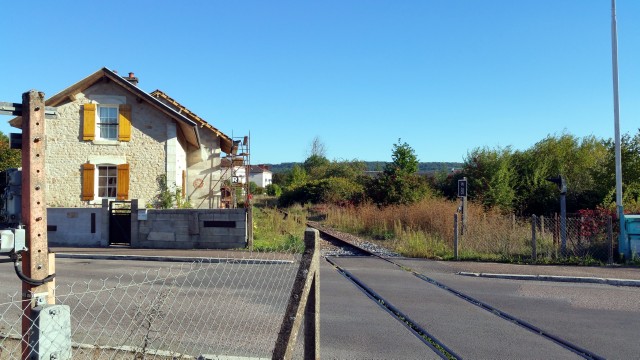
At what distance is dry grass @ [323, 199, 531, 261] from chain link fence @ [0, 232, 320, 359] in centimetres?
702

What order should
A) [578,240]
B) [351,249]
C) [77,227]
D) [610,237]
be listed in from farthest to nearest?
1. [77,227]
2. [351,249]
3. [578,240]
4. [610,237]

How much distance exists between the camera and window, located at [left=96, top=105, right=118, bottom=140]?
23.0 metres

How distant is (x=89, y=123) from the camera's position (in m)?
22.6

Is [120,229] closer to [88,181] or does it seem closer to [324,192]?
[88,181]

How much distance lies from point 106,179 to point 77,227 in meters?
4.68

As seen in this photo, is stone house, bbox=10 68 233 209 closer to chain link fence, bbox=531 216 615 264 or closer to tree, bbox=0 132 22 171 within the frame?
tree, bbox=0 132 22 171

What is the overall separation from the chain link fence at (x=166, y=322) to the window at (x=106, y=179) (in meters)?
12.9

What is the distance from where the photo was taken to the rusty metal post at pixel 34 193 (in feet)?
11.2

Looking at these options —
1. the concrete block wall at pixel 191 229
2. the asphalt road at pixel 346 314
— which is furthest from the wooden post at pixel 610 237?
the concrete block wall at pixel 191 229

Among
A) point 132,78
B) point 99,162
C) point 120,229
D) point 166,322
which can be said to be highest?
point 132,78

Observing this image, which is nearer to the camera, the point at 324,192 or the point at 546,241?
the point at 546,241

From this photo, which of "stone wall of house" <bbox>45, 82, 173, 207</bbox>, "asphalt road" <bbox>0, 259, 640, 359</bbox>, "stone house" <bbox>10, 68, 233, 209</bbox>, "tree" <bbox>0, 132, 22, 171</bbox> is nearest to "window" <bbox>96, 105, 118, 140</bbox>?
"stone house" <bbox>10, 68, 233, 209</bbox>

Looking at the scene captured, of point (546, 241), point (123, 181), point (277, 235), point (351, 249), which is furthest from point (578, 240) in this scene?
point (123, 181)

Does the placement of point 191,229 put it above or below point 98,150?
below
